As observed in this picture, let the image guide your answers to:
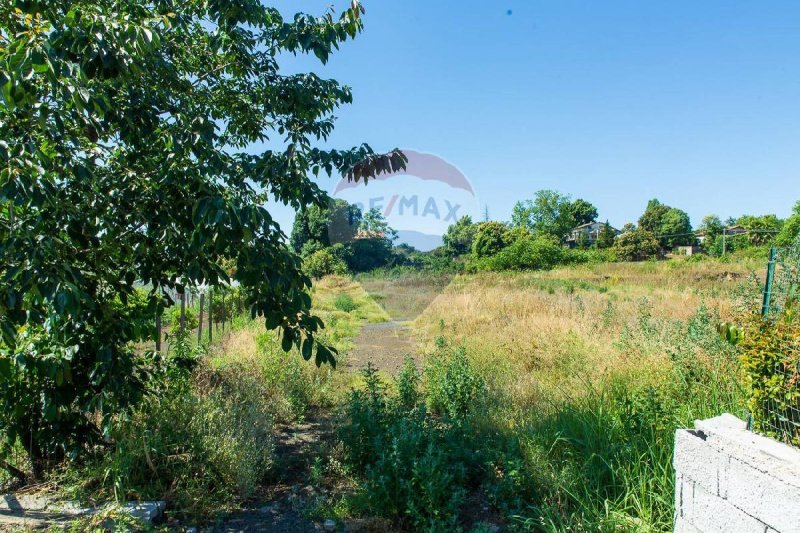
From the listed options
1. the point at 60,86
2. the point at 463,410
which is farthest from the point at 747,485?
the point at 60,86

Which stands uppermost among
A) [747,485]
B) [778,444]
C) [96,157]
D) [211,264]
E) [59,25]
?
[59,25]

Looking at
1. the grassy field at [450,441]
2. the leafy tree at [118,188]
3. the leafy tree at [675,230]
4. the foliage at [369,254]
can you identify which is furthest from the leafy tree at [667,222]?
the leafy tree at [118,188]

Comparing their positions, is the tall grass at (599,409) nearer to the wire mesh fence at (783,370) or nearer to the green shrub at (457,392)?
the green shrub at (457,392)

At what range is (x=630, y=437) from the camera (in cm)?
287

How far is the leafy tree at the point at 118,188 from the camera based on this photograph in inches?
69.4

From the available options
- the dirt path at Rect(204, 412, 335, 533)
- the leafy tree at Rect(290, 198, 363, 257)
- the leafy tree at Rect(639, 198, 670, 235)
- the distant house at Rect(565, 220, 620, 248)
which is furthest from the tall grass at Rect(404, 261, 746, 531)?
the leafy tree at Rect(639, 198, 670, 235)

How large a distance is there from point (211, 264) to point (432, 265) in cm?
1889

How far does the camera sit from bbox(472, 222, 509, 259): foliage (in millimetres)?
25391

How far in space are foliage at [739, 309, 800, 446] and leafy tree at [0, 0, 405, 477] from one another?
83.0 inches

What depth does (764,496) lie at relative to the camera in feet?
5.95

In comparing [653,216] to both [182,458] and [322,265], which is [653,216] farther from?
[182,458]

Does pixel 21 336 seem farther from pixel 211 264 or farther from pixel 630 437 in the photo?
pixel 630 437

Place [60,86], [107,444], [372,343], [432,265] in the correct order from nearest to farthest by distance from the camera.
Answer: [60,86] → [107,444] → [372,343] → [432,265]

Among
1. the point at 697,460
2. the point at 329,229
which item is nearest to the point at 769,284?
the point at 697,460
